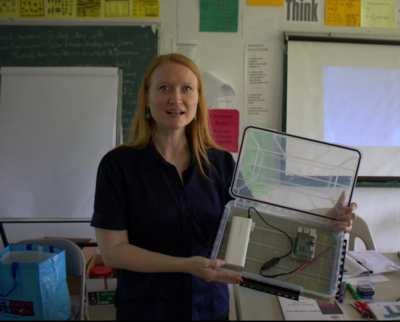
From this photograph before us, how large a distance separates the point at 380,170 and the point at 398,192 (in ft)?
0.84

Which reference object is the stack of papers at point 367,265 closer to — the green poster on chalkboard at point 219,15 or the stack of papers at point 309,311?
the stack of papers at point 309,311

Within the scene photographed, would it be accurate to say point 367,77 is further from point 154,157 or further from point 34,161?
point 34,161

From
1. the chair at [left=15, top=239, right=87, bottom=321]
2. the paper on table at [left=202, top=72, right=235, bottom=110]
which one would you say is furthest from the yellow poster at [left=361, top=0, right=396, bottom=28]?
the chair at [left=15, top=239, right=87, bottom=321]

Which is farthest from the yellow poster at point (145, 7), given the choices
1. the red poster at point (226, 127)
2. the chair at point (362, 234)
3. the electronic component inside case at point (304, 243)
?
the chair at point (362, 234)

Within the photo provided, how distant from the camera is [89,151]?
2.04 m

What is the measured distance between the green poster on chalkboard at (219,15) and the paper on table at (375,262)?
1.67 metres

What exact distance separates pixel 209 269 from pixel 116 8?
6.47 ft

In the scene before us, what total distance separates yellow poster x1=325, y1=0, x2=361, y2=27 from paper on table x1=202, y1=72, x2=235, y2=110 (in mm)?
884

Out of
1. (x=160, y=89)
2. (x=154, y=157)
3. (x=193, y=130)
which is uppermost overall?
(x=160, y=89)

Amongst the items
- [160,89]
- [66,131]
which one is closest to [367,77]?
[160,89]

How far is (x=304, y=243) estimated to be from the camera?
3.13 ft

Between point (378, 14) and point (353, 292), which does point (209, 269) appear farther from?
point (378, 14)

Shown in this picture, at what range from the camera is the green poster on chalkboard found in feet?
6.75

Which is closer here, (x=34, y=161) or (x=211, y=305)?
(x=211, y=305)
